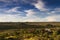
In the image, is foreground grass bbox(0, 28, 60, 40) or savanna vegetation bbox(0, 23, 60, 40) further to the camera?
savanna vegetation bbox(0, 23, 60, 40)

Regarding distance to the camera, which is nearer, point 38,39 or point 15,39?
point 38,39

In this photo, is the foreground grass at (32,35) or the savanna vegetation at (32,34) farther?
the savanna vegetation at (32,34)

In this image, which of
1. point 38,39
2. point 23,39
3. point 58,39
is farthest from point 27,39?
point 58,39

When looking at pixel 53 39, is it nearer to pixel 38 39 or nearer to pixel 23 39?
pixel 38 39

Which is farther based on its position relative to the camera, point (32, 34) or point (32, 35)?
point (32, 34)

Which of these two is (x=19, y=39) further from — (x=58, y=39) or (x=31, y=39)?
(x=58, y=39)

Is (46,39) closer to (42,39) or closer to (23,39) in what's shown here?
(42,39)

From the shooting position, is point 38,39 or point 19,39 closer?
point 38,39
